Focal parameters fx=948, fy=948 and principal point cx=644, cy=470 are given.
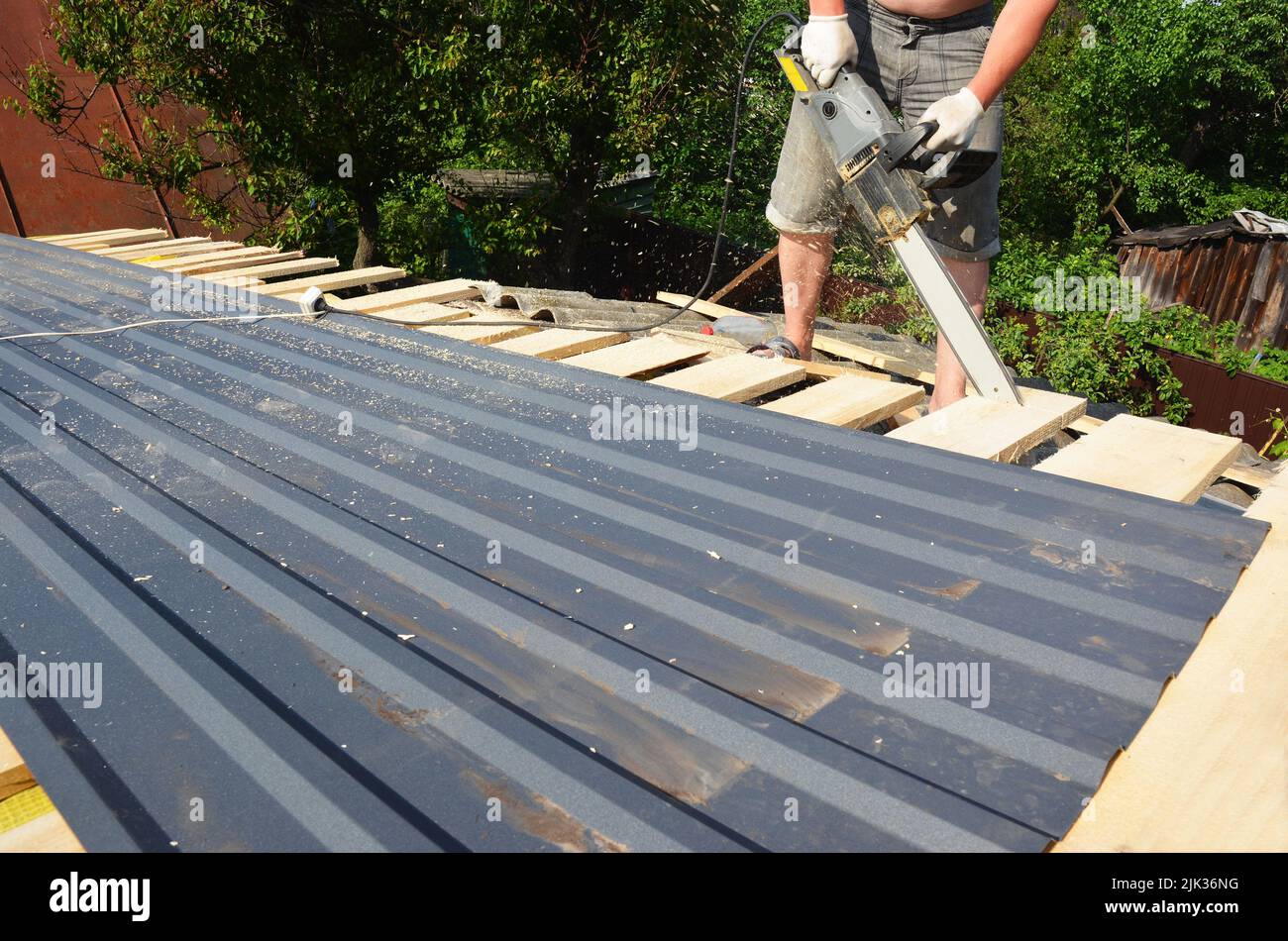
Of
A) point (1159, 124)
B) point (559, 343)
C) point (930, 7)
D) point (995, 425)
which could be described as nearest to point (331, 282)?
point (559, 343)

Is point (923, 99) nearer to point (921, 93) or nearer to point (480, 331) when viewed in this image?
point (921, 93)

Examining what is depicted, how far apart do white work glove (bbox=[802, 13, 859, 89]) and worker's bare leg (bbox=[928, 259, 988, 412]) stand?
871mm

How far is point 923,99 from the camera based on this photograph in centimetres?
395

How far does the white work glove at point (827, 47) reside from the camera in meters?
3.56

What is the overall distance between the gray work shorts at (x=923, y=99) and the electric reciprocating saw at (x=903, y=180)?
15cm

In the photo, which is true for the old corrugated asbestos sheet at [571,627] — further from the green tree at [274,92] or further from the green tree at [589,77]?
the green tree at [589,77]

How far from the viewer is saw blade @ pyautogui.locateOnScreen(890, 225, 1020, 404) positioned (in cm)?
310

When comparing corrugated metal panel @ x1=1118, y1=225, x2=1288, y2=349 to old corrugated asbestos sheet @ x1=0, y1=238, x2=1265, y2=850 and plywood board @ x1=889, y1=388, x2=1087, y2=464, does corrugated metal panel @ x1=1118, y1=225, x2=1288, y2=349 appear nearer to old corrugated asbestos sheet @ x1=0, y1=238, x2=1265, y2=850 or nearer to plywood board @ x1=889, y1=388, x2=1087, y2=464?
plywood board @ x1=889, y1=388, x2=1087, y2=464

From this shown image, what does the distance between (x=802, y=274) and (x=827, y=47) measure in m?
0.99

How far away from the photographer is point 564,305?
591cm

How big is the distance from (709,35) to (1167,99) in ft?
46.0

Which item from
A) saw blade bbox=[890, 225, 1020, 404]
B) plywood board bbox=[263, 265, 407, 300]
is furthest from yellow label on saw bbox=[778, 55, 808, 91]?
plywood board bbox=[263, 265, 407, 300]
